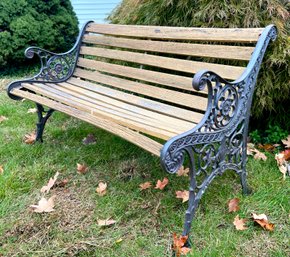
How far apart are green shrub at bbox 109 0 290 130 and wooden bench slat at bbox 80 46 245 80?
0.54 meters

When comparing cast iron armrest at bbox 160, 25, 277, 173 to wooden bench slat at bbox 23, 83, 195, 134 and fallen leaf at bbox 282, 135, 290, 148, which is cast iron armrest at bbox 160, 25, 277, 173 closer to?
wooden bench slat at bbox 23, 83, 195, 134

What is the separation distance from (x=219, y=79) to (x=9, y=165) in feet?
5.91

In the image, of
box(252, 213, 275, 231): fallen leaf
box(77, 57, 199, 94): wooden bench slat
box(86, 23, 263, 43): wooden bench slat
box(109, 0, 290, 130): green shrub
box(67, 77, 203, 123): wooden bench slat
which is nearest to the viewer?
box(252, 213, 275, 231): fallen leaf

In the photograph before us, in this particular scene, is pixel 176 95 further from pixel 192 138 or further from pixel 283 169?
pixel 283 169

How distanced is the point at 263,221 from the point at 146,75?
1.31m

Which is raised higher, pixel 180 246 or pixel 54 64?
pixel 54 64

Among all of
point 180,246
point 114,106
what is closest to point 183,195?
point 180,246

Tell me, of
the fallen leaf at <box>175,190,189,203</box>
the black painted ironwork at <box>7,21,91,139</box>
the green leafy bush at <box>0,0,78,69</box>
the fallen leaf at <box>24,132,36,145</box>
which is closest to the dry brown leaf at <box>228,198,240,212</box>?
the fallen leaf at <box>175,190,189,203</box>

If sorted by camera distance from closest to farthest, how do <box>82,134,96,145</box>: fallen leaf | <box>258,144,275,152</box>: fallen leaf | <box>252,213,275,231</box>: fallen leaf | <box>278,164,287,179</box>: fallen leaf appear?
<box>252,213,275,231</box>: fallen leaf → <box>278,164,287,179</box>: fallen leaf → <box>258,144,275,152</box>: fallen leaf → <box>82,134,96,145</box>: fallen leaf

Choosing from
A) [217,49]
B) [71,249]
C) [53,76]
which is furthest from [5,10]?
[71,249]

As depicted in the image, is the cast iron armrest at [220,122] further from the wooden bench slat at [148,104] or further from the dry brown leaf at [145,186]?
the dry brown leaf at [145,186]

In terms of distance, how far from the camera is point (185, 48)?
245 centimetres

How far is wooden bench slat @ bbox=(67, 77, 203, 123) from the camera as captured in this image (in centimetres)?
224

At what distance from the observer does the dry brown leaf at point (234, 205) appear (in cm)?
217
